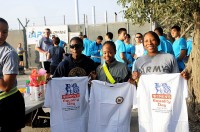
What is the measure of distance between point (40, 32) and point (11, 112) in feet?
52.6

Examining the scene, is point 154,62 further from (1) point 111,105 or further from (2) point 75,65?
(2) point 75,65

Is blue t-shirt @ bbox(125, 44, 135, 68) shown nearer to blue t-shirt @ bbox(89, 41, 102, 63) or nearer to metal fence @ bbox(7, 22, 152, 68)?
blue t-shirt @ bbox(89, 41, 102, 63)

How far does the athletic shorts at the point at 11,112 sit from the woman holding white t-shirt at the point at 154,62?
174cm

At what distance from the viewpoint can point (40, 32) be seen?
1905 cm

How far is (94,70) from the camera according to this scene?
4.90 m

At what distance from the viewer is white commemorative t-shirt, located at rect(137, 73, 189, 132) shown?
4.36 meters

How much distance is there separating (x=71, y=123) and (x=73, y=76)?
0.72 meters

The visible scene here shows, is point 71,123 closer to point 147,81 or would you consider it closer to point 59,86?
point 59,86

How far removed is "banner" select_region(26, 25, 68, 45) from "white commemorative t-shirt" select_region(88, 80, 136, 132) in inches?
568

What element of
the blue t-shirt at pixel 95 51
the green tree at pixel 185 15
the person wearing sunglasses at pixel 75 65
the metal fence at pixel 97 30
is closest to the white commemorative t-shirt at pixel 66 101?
the person wearing sunglasses at pixel 75 65

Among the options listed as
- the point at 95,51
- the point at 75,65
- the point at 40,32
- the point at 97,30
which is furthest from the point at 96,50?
the point at 40,32

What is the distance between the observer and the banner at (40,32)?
18.8 metres

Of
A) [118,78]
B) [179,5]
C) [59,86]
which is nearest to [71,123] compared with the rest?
[59,86]

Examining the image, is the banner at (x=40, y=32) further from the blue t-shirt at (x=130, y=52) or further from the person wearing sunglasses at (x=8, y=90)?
the person wearing sunglasses at (x=8, y=90)
